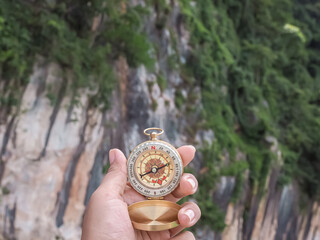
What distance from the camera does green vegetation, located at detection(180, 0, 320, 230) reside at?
774 cm

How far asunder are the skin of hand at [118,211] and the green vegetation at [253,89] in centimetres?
494

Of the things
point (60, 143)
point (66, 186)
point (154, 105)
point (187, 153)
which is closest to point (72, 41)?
point (60, 143)

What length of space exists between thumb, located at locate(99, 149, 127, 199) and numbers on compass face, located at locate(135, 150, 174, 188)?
0.10 metres

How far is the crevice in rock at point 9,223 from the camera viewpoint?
4109mm

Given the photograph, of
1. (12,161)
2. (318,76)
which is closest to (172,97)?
(12,161)

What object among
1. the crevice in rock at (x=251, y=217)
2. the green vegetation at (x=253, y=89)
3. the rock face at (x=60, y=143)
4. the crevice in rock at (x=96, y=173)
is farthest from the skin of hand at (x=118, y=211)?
the crevice in rock at (x=251, y=217)

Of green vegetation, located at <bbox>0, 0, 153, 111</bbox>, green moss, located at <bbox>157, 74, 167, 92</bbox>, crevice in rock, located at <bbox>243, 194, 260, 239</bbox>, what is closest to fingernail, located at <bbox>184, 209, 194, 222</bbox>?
green vegetation, located at <bbox>0, 0, 153, 111</bbox>

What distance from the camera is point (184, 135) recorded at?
6.84 meters

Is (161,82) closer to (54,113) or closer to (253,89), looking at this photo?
(54,113)

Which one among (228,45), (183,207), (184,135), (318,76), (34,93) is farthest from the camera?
(318,76)

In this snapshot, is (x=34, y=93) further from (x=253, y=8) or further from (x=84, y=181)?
(x=253, y=8)

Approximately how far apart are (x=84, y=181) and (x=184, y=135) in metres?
2.68

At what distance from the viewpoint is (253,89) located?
930cm

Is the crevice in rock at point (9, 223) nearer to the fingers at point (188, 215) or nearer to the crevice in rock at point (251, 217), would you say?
the fingers at point (188, 215)
